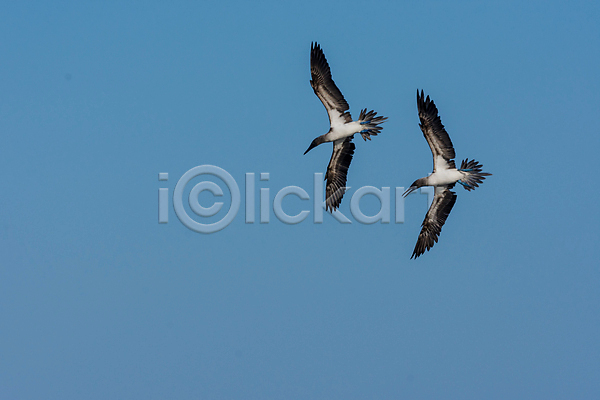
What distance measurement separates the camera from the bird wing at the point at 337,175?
48.9 metres

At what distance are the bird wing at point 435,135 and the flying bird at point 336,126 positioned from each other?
5.98ft

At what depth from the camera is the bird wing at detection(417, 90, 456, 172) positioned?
150 ft

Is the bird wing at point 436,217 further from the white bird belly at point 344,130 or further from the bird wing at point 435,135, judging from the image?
the white bird belly at point 344,130

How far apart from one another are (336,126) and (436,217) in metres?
5.25

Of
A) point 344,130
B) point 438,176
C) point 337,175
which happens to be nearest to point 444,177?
point 438,176

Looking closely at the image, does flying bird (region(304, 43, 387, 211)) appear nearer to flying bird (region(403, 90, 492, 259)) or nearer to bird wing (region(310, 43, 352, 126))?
bird wing (region(310, 43, 352, 126))

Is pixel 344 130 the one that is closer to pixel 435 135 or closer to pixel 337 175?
pixel 337 175

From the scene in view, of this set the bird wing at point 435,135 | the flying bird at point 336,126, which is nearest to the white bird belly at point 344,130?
the flying bird at point 336,126

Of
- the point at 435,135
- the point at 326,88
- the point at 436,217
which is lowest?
the point at 436,217

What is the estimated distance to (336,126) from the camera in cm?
4788

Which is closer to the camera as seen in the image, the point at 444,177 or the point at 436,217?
the point at 444,177

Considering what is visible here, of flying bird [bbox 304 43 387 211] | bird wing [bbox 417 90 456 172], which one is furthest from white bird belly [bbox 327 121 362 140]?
bird wing [bbox 417 90 456 172]

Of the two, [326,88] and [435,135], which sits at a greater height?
[326,88]

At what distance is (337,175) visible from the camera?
4897cm
